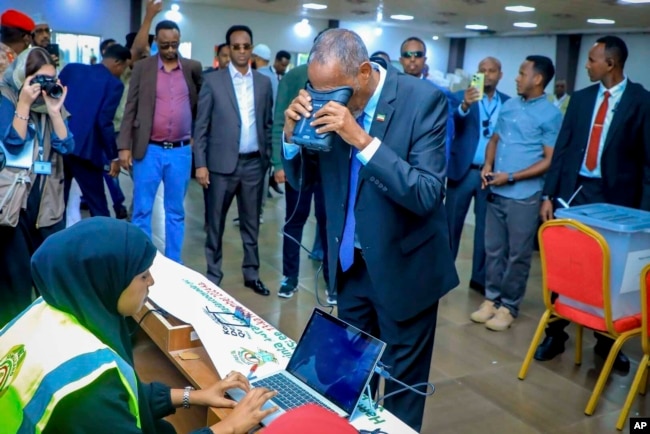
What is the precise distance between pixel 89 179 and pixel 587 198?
3.27m

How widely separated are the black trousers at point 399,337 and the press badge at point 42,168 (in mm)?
1713

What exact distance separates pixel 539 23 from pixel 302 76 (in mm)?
11668

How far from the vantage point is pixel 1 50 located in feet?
10.0

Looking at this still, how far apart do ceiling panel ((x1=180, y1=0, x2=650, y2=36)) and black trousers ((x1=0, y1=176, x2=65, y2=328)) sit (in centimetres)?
970

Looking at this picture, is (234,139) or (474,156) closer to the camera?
(234,139)

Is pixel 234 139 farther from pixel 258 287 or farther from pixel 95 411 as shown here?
pixel 95 411

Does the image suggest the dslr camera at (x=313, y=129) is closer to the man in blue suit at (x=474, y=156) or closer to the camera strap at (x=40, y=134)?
the camera strap at (x=40, y=134)

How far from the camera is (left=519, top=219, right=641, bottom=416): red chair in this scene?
281 cm

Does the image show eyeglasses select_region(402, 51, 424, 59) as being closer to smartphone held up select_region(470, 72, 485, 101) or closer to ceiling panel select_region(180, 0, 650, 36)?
smartphone held up select_region(470, 72, 485, 101)

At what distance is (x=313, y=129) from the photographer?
1.72 m

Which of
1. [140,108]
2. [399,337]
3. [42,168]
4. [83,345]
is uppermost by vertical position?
[140,108]

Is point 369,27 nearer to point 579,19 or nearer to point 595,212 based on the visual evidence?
point 579,19

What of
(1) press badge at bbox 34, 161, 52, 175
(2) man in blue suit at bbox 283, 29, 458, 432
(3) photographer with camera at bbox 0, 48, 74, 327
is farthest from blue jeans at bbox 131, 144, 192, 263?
(2) man in blue suit at bbox 283, 29, 458, 432

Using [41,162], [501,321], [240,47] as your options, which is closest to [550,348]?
[501,321]
